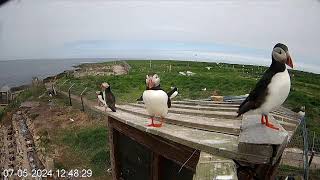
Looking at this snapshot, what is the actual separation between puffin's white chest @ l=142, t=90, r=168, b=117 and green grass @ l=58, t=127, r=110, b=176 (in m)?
4.97

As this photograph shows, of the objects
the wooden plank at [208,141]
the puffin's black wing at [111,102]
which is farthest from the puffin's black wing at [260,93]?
the puffin's black wing at [111,102]

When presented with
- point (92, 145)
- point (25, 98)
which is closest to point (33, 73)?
point (25, 98)

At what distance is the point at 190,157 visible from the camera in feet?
8.09

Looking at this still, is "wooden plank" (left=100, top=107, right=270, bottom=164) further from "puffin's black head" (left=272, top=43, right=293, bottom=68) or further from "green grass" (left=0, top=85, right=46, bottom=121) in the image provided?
"green grass" (left=0, top=85, right=46, bottom=121)

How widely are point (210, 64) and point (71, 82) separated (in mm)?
8044

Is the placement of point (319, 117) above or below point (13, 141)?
above

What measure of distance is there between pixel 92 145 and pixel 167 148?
6.36 m

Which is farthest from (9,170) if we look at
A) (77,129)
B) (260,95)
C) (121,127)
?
(260,95)

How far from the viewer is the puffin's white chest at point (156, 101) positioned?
122 inches

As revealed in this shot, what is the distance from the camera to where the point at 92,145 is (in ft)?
29.6

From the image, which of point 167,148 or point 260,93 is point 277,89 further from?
point 167,148

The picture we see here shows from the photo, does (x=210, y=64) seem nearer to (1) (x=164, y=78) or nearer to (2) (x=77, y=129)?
(1) (x=164, y=78)

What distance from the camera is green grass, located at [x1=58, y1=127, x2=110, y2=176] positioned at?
8148mm

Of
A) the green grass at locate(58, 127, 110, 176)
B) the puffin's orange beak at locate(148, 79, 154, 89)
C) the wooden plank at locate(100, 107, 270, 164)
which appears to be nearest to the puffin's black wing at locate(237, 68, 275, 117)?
the wooden plank at locate(100, 107, 270, 164)
